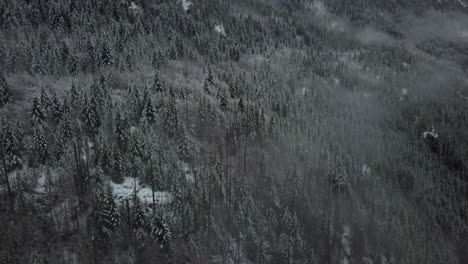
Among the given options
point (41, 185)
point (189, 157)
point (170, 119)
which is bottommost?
point (189, 157)

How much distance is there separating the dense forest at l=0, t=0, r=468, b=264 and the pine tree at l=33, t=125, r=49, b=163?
0.28 metres

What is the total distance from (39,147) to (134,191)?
18166 mm

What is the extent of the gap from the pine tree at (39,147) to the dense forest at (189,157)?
28 centimetres

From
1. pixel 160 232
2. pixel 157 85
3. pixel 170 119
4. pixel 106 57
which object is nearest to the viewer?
pixel 160 232

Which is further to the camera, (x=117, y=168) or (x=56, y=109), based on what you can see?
(x=56, y=109)

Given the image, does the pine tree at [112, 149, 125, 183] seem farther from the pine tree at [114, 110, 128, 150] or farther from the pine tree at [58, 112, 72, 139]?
the pine tree at [58, 112, 72, 139]

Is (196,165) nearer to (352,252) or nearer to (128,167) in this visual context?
(128,167)

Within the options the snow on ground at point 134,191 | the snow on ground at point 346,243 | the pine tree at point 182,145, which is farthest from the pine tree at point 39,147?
the snow on ground at point 346,243

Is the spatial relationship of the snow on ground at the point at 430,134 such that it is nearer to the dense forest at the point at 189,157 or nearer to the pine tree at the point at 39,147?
the dense forest at the point at 189,157

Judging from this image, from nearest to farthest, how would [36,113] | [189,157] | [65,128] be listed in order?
[36,113] < [65,128] < [189,157]

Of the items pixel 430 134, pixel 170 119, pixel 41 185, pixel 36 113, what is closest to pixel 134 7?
pixel 170 119

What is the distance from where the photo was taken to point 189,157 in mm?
84812

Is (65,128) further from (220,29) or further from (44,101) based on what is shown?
(220,29)

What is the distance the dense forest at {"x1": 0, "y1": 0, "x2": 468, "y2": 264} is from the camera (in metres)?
62.0
